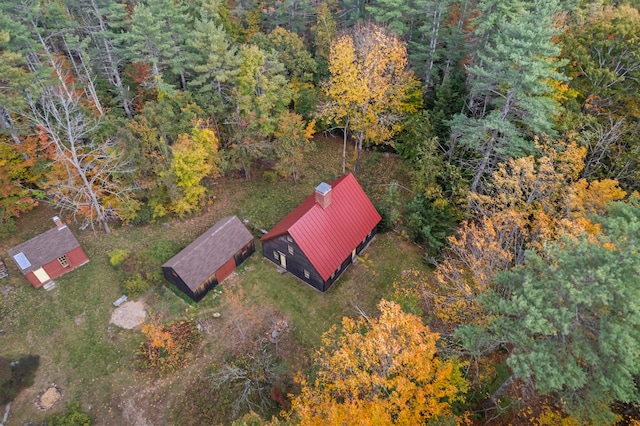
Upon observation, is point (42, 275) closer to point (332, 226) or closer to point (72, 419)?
point (72, 419)

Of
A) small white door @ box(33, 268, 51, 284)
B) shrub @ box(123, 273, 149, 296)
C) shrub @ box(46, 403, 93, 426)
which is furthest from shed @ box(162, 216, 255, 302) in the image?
shrub @ box(46, 403, 93, 426)

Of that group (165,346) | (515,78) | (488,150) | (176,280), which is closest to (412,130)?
(488,150)

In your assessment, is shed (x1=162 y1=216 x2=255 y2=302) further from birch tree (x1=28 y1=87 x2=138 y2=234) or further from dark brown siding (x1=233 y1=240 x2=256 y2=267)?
birch tree (x1=28 y1=87 x2=138 y2=234)

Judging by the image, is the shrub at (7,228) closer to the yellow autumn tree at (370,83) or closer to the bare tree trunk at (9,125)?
the bare tree trunk at (9,125)

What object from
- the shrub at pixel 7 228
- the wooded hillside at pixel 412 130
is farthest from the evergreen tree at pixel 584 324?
the shrub at pixel 7 228

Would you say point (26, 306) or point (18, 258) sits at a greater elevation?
point (18, 258)

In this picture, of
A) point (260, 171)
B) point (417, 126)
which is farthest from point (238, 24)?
point (417, 126)

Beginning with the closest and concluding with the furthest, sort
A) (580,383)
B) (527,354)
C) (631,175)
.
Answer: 1. (580,383)
2. (527,354)
3. (631,175)

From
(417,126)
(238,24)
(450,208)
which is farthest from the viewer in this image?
(238,24)

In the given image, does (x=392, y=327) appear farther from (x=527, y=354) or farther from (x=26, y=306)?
(x=26, y=306)
